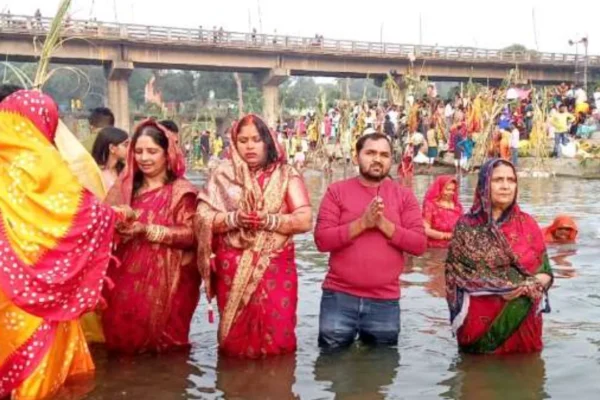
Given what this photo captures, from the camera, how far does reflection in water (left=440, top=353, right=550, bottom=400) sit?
4.20 meters

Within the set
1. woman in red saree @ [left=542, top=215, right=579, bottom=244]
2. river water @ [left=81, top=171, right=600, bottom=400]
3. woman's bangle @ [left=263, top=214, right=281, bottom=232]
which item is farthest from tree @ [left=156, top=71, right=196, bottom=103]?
woman's bangle @ [left=263, top=214, right=281, bottom=232]

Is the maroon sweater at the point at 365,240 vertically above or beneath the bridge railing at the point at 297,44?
beneath

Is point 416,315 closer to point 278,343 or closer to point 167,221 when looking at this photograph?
point 278,343

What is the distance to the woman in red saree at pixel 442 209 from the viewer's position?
26.9ft

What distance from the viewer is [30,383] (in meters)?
3.89

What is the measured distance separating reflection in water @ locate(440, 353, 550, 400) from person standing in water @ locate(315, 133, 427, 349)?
481 millimetres

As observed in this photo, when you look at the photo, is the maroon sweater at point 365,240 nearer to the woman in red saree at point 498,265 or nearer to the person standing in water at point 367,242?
the person standing in water at point 367,242

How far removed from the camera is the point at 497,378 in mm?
4398

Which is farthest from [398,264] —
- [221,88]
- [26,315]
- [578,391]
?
[221,88]

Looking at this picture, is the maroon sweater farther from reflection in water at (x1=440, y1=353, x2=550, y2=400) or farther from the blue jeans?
reflection in water at (x1=440, y1=353, x2=550, y2=400)

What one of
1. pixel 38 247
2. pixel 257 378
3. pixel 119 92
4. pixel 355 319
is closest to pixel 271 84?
pixel 119 92

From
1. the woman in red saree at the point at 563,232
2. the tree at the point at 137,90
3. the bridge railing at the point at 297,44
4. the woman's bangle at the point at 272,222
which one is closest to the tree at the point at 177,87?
the tree at the point at 137,90

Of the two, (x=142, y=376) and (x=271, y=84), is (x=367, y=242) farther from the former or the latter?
(x=271, y=84)

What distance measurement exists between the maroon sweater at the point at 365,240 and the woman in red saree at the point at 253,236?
0.18m
